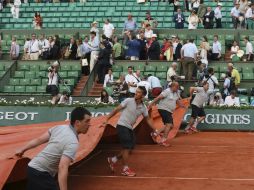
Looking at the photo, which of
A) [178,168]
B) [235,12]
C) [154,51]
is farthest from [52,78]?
[178,168]

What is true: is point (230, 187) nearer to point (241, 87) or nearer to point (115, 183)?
point (115, 183)

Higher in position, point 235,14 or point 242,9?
point 242,9

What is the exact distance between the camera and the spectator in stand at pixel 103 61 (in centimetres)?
2464

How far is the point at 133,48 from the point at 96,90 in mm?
2358

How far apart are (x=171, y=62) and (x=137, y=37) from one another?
1.83 metres

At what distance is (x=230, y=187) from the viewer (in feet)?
36.2

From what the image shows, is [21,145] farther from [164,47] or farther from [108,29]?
[108,29]

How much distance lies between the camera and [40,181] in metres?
7.23

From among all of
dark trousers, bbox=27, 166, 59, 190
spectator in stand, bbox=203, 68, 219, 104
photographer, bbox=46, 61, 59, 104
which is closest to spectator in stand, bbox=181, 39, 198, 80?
spectator in stand, bbox=203, 68, 219, 104

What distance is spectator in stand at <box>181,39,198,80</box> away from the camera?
2401 cm

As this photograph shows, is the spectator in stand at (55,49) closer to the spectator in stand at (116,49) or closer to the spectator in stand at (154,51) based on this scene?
the spectator in stand at (116,49)

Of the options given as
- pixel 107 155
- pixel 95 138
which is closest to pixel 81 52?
pixel 107 155

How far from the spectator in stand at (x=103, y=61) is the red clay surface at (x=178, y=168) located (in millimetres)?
8309

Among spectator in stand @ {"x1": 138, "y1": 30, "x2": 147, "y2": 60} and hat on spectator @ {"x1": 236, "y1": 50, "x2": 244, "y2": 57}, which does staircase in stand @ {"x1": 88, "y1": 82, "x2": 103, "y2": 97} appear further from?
hat on spectator @ {"x1": 236, "y1": 50, "x2": 244, "y2": 57}
